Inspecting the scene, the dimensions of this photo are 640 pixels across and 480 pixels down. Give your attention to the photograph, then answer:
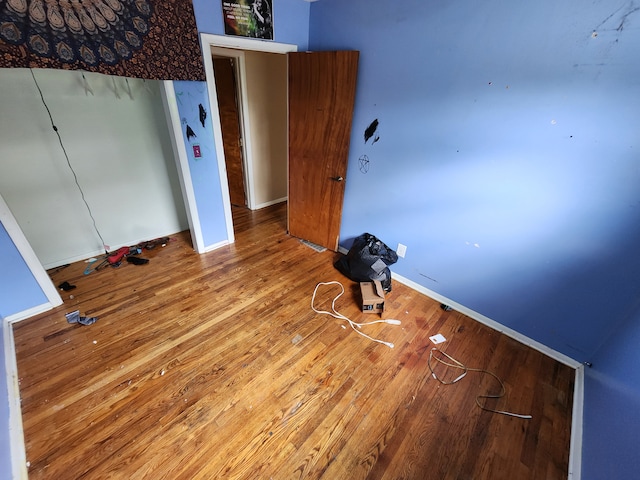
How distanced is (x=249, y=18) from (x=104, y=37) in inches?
43.0

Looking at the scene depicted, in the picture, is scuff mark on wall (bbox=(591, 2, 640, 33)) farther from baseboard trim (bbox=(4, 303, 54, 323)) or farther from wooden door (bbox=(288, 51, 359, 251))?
baseboard trim (bbox=(4, 303, 54, 323))

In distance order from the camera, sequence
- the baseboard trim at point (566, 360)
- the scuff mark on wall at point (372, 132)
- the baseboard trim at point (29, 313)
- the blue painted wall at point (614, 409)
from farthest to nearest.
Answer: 1. the scuff mark on wall at point (372, 132)
2. the baseboard trim at point (29, 313)
3. the baseboard trim at point (566, 360)
4. the blue painted wall at point (614, 409)

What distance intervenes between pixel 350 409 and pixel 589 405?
1.32 metres

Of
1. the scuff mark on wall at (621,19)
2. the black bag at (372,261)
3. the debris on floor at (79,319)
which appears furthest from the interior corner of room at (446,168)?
the debris on floor at (79,319)

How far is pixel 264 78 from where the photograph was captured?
3.39 metres

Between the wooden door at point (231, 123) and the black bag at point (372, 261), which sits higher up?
the wooden door at point (231, 123)

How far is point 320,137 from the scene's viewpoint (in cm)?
254

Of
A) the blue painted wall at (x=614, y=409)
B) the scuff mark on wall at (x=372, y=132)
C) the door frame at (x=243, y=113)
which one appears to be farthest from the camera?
the door frame at (x=243, y=113)

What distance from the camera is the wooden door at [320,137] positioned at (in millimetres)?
2266

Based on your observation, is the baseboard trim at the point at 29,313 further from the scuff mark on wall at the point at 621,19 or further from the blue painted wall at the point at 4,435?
the scuff mark on wall at the point at 621,19

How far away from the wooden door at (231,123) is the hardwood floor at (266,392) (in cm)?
204

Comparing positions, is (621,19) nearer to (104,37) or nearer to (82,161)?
(104,37)

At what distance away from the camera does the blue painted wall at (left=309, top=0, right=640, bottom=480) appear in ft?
4.34

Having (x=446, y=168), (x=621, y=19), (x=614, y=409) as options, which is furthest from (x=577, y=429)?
(x=621, y=19)
